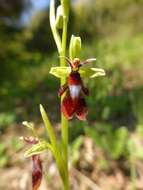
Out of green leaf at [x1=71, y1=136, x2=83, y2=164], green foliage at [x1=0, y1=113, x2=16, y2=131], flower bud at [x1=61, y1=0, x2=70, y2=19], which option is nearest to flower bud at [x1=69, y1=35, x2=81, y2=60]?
flower bud at [x1=61, y1=0, x2=70, y2=19]

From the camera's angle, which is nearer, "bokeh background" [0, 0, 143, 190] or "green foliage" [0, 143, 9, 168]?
"bokeh background" [0, 0, 143, 190]

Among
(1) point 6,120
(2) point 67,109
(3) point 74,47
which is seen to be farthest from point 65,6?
(1) point 6,120

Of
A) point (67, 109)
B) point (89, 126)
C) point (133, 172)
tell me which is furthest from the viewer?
point (89, 126)

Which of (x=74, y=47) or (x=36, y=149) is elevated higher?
(x=74, y=47)

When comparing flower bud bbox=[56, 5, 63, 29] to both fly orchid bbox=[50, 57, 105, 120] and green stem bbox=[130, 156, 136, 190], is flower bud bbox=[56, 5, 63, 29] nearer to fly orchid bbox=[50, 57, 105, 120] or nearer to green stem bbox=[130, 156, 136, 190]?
fly orchid bbox=[50, 57, 105, 120]

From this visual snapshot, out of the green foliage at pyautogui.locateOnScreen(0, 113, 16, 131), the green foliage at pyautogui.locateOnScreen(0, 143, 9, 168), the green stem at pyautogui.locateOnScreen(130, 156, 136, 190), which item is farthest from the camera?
the green foliage at pyautogui.locateOnScreen(0, 113, 16, 131)

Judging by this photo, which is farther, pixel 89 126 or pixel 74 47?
pixel 89 126

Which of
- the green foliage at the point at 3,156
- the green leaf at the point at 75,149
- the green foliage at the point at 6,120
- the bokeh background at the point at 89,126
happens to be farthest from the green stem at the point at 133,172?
the green foliage at the point at 6,120

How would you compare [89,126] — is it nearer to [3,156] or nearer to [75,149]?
[75,149]
